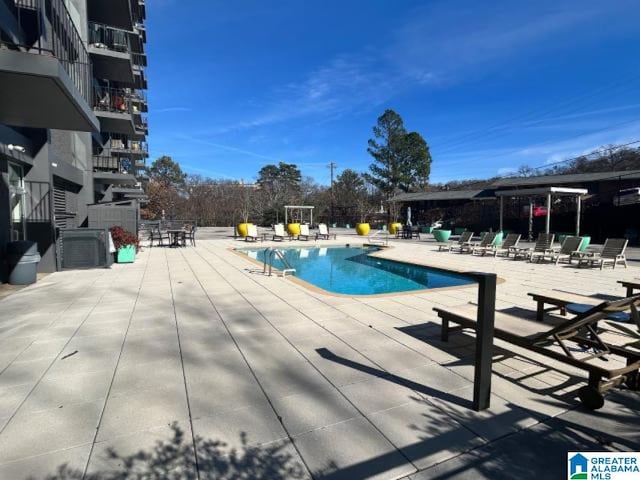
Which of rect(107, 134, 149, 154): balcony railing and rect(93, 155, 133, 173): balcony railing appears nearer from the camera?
rect(93, 155, 133, 173): balcony railing

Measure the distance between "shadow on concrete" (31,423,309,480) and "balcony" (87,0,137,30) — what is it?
1546cm

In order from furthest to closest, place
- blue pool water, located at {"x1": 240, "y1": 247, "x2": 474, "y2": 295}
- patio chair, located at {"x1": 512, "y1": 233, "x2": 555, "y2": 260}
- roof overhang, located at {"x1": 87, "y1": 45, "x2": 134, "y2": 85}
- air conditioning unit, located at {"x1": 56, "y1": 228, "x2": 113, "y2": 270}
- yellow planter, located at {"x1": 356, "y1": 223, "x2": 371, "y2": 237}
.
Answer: yellow planter, located at {"x1": 356, "y1": 223, "x2": 371, "y2": 237}, roof overhang, located at {"x1": 87, "y1": 45, "x2": 134, "y2": 85}, patio chair, located at {"x1": 512, "y1": 233, "x2": 555, "y2": 260}, air conditioning unit, located at {"x1": 56, "y1": 228, "x2": 113, "y2": 270}, blue pool water, located at {"x1": 240, "y1": 247, "x2": 474, "y2": 295}

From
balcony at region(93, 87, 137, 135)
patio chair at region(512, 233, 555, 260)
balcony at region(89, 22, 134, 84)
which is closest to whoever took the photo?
patio chair at region(512, 233, 555, 260)

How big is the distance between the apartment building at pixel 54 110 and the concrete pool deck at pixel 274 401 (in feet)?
9.58

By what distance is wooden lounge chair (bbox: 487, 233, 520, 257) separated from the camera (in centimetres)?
1203

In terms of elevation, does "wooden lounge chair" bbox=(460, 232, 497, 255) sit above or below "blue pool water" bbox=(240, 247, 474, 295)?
above

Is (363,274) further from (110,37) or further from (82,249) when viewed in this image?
(110,37)

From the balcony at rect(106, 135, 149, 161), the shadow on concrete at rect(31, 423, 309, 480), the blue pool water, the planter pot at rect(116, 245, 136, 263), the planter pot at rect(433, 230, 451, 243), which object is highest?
the balcony at rect(106, 135, 149, 161)

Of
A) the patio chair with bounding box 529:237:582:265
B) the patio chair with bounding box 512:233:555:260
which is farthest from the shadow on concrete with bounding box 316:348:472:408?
the patio chair with bounding box 512:233:555:260

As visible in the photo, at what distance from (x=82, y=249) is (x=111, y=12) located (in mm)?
10324

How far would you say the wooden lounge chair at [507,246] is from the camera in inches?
474

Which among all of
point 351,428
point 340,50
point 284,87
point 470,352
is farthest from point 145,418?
point 284,87

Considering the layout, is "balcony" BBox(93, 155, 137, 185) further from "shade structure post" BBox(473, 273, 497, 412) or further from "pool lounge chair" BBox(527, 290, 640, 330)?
"shade structure post" BBox(473, 273, 497, 412)

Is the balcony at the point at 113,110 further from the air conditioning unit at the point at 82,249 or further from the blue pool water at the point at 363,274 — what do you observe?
the air conditioning unit at the point at 82,249
